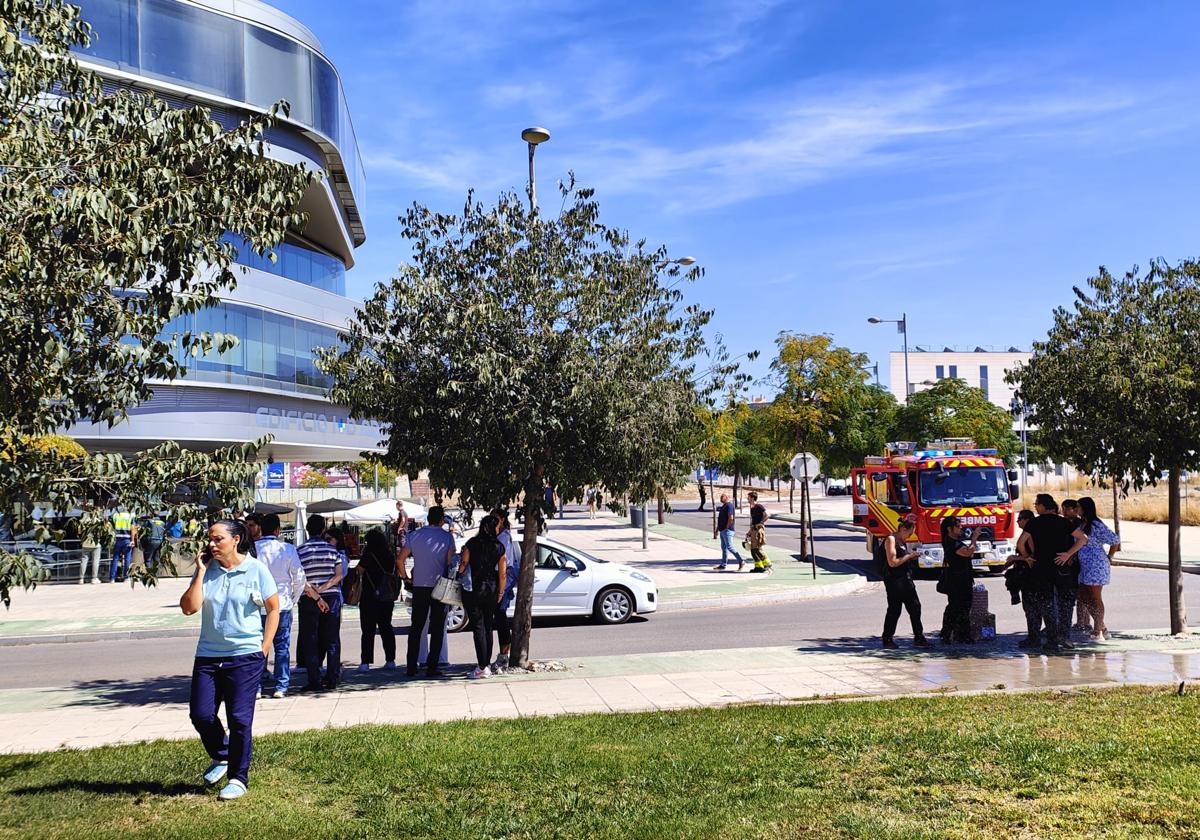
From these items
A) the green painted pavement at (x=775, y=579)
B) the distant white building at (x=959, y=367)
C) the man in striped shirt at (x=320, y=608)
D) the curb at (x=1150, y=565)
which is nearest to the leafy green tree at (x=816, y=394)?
the green painted pavement at (x=775, y=579)

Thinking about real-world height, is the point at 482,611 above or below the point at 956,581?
below

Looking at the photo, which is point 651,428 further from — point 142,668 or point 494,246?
point 142,668

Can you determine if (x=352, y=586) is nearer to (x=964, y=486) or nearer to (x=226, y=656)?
(x=226, y=656)

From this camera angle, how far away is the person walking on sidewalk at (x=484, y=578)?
34.9ft

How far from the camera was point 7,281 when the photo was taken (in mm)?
5418

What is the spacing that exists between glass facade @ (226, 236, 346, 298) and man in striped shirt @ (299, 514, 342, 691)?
22.6m

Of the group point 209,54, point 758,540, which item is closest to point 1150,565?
point 758,540

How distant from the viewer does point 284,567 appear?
9742 millimetres

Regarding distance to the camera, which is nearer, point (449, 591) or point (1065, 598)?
point (449, 591)

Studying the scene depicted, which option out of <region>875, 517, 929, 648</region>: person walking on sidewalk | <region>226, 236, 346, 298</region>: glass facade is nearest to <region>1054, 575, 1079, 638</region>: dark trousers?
<region>875, 517, 929, 648</region>: person walking on sidewalk

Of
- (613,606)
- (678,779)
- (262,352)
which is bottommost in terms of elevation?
(613,606)

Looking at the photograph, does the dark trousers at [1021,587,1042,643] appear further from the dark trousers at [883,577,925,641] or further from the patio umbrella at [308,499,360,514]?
the patio umbrella at [308,499,360,514]

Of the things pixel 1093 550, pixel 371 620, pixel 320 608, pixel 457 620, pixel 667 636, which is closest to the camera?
pixel 320 608

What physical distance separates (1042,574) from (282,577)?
8.21 meters
